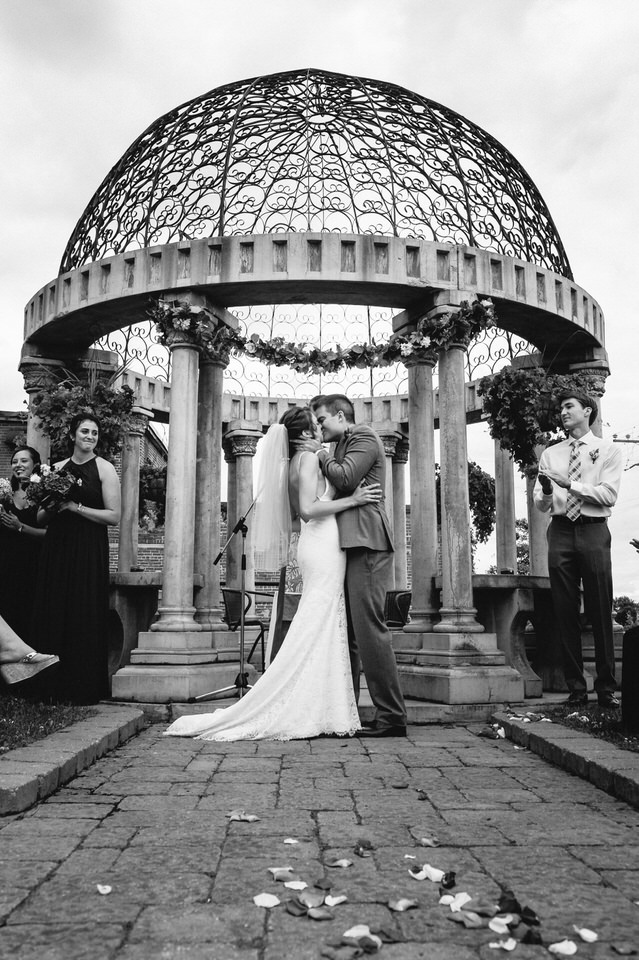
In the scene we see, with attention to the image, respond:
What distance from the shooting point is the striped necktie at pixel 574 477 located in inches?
264

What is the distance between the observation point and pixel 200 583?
28.0 feet

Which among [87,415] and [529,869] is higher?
[87,415]

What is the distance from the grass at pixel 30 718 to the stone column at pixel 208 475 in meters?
2.53

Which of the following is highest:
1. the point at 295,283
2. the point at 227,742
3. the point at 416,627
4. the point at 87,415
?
the point at 295,283

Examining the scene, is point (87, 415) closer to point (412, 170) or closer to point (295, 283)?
point (295, 283)

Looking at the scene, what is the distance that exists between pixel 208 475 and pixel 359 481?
3.43m

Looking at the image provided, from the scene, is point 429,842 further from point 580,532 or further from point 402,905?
point 580,532

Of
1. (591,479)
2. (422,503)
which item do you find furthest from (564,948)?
(422,503)

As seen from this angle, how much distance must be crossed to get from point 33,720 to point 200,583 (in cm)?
325

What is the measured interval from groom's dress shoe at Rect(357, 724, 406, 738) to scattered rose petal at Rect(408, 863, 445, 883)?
3.13 m

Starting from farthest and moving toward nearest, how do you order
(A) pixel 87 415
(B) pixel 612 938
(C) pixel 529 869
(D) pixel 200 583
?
(D) pixel 200 583
(A) pixel 87 415
(C) pixel 529 869
(B) pixel 612 938

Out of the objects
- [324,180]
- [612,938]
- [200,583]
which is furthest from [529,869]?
[324,180]

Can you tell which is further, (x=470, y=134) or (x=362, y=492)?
(x=470, y=134)

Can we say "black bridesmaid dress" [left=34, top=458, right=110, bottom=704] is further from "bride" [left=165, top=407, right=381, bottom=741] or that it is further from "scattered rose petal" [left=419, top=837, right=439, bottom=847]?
→ "scattered rose petal" [left=419, top=837, right=439, bottom=847]
